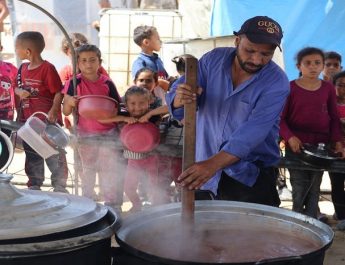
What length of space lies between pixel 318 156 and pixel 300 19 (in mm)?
4362

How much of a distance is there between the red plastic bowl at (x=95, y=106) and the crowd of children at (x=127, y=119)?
0.44 feet

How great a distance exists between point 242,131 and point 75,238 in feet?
3.37

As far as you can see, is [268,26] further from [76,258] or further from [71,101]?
[71,101]

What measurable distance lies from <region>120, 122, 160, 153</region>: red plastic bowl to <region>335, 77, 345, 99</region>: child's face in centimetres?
183

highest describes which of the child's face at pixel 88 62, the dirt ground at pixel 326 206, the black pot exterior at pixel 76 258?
the child's face at pixel 88 62

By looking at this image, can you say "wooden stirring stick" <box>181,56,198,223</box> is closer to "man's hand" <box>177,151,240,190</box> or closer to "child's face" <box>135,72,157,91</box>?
"man's hand" <box>177,151,240,190</box>

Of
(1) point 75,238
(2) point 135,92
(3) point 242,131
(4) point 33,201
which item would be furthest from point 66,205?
(2) point 135,92

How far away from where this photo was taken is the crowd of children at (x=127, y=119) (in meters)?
4.42

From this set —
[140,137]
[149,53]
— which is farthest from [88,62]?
[149,53]

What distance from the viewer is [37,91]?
4918 mm

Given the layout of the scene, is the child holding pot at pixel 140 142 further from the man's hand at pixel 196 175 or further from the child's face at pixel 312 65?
the man's hand at pixel 196 175

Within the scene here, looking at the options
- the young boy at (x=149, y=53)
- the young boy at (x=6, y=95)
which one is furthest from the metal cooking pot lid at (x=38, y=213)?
the young boy at (x=149, y=53)

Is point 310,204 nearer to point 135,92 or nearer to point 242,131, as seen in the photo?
point 135,92

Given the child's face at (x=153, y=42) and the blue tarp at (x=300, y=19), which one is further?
the blue tarp at (x=300, y=19)
